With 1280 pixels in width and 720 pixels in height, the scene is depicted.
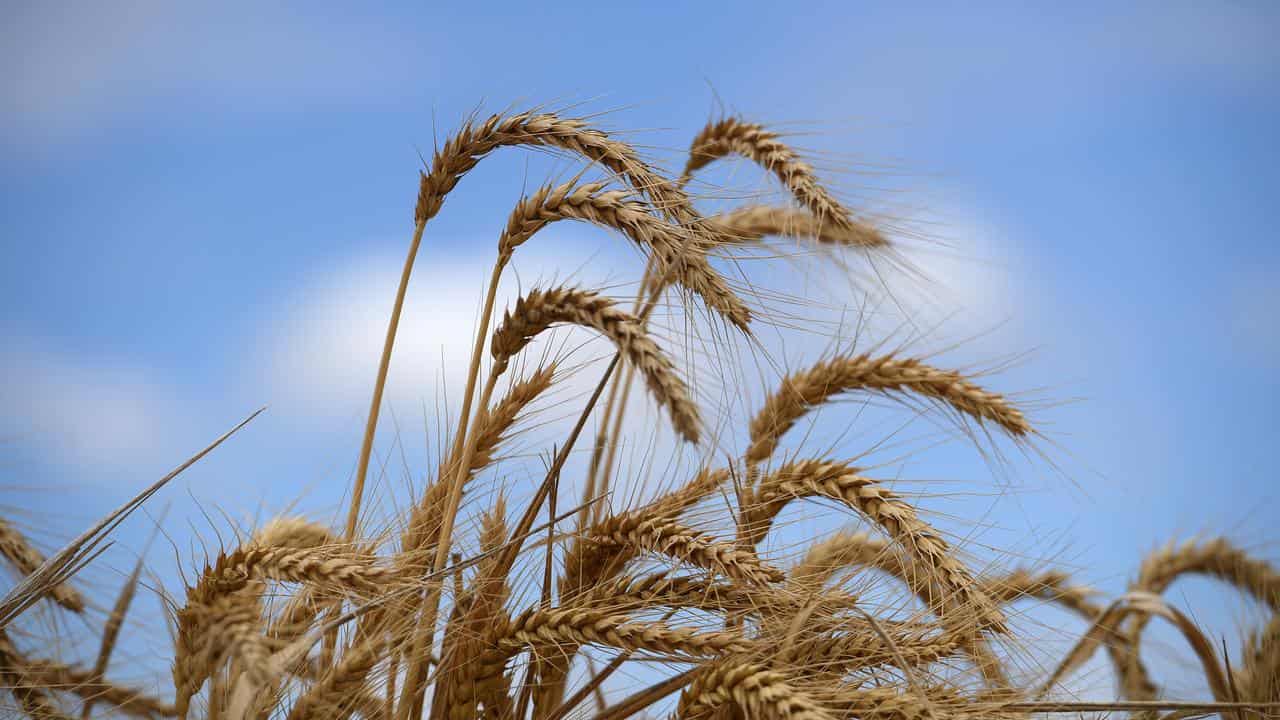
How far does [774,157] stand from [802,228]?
26 centimetres

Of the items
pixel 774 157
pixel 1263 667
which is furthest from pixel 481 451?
pixel 1263 667

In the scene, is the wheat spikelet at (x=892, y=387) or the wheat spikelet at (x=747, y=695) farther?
the wheat spikelet at (x=892, y=387)

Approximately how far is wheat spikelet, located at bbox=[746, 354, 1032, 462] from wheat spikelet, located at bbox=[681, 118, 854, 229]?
348 millimetres

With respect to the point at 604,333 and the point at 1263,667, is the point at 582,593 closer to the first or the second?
the point at 604,333

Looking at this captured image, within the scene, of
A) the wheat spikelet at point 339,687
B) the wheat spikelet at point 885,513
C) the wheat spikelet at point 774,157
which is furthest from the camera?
the wheat spikelet at point 774,157

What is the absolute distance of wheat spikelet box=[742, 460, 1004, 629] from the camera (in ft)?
4.87

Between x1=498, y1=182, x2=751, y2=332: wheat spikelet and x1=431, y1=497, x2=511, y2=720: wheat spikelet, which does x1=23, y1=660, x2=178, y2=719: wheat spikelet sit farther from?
x1=498, y1=182, x2=751, y2=332: wheat spikelet

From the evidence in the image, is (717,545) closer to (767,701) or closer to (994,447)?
(767,701)

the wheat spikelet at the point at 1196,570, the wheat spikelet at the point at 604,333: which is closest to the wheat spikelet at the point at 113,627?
the wheat spikelet at the point at 604,333

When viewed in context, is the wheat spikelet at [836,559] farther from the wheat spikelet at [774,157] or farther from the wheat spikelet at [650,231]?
the wheat spikelet at [774,157]

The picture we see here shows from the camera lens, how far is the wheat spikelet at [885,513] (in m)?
1.48

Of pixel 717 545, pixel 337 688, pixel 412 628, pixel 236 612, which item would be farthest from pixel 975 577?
pixel 236 612

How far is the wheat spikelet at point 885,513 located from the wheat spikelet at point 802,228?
2.08ft

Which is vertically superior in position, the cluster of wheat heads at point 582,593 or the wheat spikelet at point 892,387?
the wheat spikelet at point 892,387
